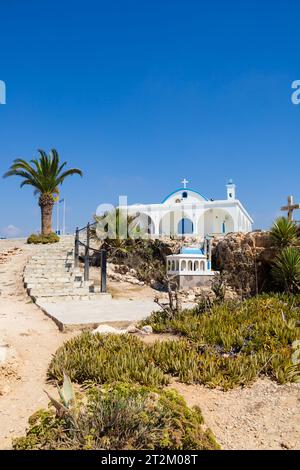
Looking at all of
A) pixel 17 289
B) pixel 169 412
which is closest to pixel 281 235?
pixel 17 289

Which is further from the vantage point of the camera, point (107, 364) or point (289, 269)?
point (289, 269)

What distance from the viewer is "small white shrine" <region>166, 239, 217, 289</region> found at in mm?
14961

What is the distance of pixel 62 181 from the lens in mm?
28359

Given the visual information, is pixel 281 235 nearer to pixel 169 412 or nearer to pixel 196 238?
pixel 196 238

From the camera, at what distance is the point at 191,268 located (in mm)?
15367

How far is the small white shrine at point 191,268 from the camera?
15.0 meters

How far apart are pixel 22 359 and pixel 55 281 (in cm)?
762

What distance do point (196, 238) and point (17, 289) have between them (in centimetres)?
899

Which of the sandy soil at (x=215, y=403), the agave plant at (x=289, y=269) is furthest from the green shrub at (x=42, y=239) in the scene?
the sandy soil at (x=215, y=403)

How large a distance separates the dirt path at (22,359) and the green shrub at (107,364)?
377 millimetres

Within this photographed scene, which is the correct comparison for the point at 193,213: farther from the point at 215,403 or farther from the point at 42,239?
the point at 215,403

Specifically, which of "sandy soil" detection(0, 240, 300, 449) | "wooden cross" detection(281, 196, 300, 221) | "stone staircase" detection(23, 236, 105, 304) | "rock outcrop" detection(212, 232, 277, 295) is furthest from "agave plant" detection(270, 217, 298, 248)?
"sandy soil" detection(0, 240, 300, 449)

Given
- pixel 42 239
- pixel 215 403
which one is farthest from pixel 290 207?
pixel 42 239

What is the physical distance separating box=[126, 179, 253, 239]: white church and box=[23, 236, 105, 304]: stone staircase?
15.4 meters
